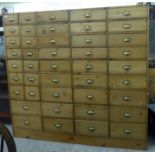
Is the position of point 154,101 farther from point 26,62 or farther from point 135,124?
point 26,62

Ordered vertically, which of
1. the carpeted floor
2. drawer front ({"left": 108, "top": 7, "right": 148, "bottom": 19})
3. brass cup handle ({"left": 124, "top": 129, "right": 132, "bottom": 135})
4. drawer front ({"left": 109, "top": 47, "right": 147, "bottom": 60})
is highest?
drawer front ({"left": 108, "top": 7, "right": 148, "bottom": 19})

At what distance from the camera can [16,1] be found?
3869 millimetres

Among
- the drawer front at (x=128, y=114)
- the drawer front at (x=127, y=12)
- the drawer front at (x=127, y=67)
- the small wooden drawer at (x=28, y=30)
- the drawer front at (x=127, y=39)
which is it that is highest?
the drawer front at (x=127, y=12)

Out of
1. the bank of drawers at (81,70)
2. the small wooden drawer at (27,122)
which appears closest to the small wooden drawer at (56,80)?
the bank of drawers at (81,70)

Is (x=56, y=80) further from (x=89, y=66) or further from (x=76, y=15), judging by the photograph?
(x=76, y=15)

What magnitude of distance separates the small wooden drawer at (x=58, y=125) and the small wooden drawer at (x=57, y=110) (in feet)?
0.20

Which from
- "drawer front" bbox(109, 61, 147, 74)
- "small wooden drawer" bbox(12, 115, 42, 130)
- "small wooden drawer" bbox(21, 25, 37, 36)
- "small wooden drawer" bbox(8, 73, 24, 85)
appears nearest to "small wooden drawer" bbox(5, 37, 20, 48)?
"small wooden drawer" bbox(21, 25, 37, 36)

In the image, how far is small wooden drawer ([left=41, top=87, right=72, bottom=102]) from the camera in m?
2.92

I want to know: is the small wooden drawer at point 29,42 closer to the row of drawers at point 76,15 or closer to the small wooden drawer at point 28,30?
the small wooden drawer at point 28,30

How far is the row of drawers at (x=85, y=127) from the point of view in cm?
279

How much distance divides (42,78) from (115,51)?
0.89 metres

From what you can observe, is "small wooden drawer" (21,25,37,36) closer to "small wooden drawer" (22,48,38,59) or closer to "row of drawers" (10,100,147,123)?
"small wooden drawer" (22,48,38,59)

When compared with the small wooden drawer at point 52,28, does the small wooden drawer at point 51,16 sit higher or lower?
higher

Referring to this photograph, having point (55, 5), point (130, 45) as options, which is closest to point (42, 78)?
point (130, 45)
